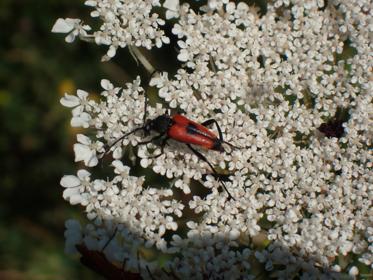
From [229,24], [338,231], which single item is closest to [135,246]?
[338,231]

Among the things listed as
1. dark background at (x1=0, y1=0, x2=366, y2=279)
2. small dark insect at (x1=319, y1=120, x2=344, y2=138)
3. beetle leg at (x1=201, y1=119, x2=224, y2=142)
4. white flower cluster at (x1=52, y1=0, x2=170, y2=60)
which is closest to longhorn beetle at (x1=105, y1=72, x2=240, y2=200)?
beetle leg at (x1=201, y1=119, x2=224, y2=142)

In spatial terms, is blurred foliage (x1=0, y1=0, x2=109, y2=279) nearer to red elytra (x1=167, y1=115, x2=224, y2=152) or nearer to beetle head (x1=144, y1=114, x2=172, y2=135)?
beetle head (x1=144, y1=114, x2=172, y2=135)

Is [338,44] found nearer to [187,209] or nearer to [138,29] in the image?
[138,29]

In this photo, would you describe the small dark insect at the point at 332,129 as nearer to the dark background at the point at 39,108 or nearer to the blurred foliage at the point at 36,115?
the dark background at the point at 39,108

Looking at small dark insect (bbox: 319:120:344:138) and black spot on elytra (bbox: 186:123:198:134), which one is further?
small dark insect (bbox: 319:120:344:138)

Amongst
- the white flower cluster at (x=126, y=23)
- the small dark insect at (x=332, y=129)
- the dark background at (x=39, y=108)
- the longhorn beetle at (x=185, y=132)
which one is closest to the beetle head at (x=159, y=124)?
the longhorn beetle at (x=185, y=132)

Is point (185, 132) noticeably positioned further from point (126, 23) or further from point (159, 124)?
point (126, 23)
